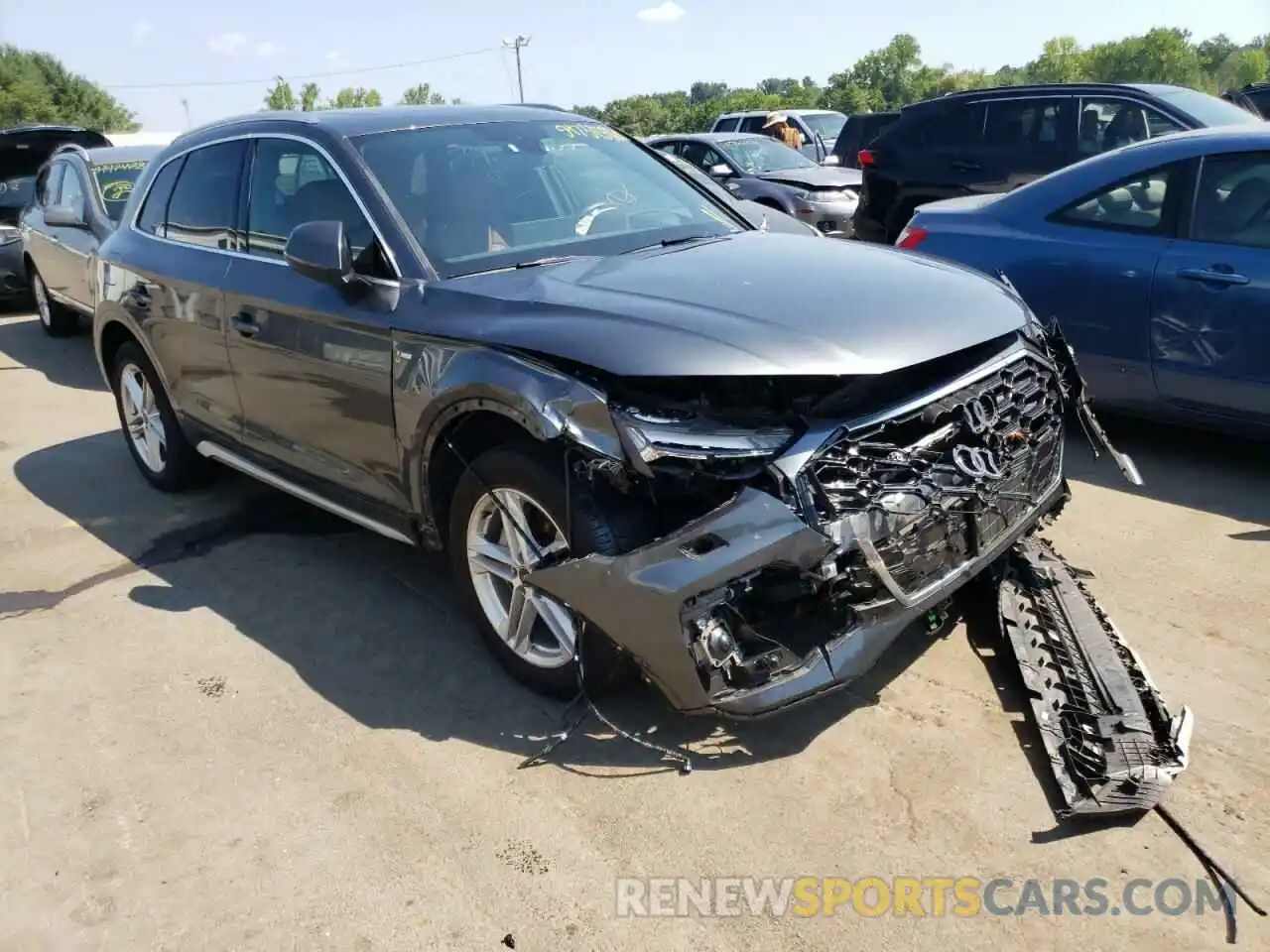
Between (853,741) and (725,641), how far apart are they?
23.4 inches

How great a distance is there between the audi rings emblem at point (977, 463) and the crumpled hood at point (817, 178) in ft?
33.3

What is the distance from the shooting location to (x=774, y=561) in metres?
2.74

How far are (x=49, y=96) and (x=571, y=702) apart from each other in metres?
80.7

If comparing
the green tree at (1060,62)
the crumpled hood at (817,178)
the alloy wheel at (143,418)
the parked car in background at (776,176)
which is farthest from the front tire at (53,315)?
the green tree at (1060,62)

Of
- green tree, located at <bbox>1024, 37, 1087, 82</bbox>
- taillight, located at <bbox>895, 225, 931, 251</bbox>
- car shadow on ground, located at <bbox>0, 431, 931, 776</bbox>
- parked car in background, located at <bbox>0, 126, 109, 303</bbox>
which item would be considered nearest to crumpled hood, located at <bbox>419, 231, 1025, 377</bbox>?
car shadow on ground, located at <bbox>0, 431, 931, 776</bbox>

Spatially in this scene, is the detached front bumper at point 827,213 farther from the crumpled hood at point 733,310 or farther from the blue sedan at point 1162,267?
the crumpled hood at point 733,310

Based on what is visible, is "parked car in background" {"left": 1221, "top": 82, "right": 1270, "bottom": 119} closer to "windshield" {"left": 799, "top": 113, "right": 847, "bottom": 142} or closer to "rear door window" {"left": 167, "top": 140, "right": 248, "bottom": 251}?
"windshield" {"left": 799, "top": 113, "right": 847, "bottom": 142}

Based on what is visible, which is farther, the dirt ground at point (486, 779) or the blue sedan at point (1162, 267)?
the blue sedan at point (1162, 267)

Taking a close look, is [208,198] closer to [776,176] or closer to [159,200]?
[159,200]

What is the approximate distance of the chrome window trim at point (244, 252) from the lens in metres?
3.73

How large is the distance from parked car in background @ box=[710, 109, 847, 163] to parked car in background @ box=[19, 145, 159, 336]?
1220 cm

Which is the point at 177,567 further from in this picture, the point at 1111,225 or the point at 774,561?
the point at 1111,225

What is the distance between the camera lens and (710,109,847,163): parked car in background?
19.1m

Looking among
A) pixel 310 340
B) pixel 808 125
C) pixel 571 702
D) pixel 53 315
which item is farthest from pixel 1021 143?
pixel 808 125
